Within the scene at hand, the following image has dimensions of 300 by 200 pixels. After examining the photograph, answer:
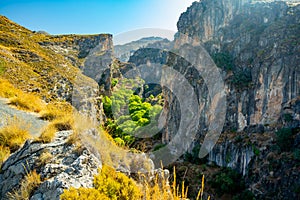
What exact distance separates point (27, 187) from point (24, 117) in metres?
3.10

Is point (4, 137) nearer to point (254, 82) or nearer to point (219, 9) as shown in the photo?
point (254, 82)

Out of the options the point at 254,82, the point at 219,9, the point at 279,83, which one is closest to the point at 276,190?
the point at 279,83

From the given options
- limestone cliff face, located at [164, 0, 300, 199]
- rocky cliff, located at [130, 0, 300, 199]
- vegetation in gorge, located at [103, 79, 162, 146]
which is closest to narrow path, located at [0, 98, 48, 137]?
rocky cliff, located at [130, 0, 300, 199]

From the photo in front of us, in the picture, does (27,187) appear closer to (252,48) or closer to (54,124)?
(54,124)

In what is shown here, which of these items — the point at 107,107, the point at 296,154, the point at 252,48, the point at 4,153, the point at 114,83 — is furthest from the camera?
the point at 114,83

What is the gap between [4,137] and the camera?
4539mm

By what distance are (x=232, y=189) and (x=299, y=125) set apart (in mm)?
10544

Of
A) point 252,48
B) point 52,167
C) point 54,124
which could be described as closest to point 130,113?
point 252,48

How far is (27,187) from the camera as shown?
3195 millimetres

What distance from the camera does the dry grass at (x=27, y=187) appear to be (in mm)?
3109

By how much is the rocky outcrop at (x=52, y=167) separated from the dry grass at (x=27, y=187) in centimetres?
7

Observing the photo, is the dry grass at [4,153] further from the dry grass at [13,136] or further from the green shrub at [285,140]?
the green shrub at [285,140]

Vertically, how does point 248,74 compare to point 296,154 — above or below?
above

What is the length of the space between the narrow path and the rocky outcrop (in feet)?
3.41
